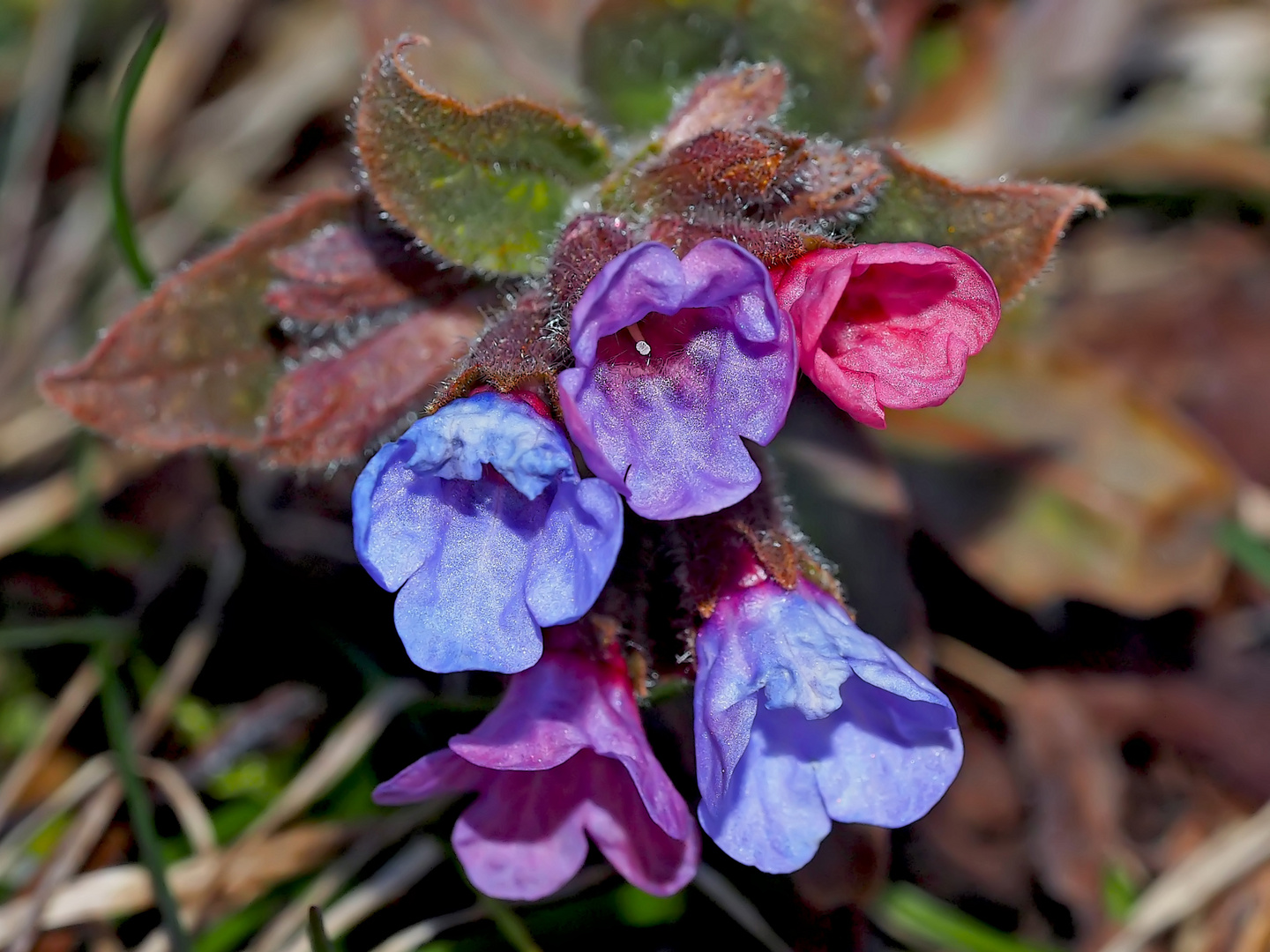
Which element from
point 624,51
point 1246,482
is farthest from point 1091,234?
point 624,51

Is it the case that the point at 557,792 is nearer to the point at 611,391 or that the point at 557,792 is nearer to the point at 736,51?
the point at 611,391

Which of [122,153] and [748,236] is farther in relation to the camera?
[122,153]

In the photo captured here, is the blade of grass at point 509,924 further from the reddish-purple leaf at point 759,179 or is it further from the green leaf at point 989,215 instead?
the green leaf at point 989,215

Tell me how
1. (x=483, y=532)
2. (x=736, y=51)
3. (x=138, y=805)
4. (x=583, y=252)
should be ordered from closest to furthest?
(x=483, y=532) < (x=583, y=252) < (x=138, y=805) < (x=736, y=51)

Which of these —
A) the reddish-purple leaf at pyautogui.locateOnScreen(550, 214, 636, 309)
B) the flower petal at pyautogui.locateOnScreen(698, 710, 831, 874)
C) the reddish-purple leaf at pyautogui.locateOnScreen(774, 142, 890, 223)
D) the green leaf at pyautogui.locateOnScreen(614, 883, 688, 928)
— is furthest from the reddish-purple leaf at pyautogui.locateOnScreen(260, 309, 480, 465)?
the green leaf at pyautogui.locateOnScreen(614, 883, 688, 928)

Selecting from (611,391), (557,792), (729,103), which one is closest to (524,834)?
(557,792)

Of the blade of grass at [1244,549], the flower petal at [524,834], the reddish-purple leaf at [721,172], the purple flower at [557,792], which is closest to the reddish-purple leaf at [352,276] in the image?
the reddish-purple leaf at [721,172]
